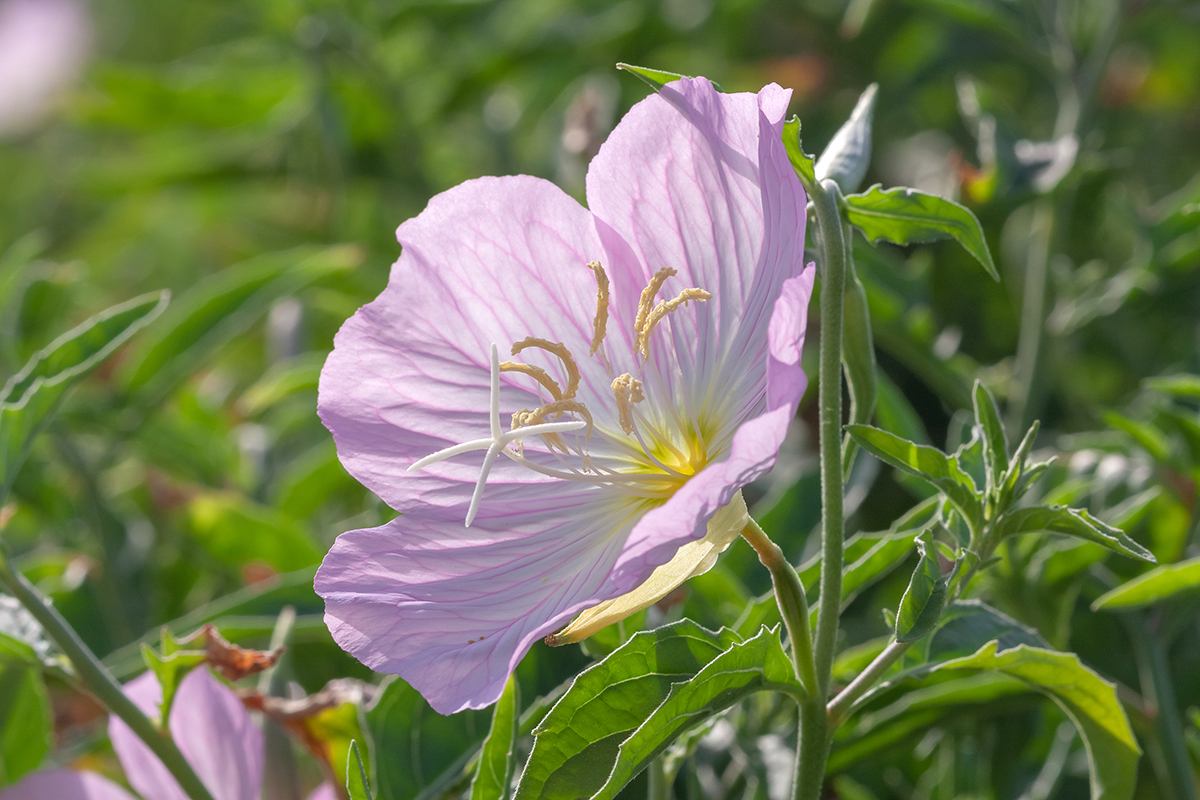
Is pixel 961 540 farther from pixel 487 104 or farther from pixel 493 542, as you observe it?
pixel 487 104

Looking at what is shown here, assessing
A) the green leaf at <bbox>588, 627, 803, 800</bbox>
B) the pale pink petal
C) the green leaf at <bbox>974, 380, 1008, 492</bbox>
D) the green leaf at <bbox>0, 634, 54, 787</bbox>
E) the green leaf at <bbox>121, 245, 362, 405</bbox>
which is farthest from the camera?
the green leaf at <bbox>121, 245, 362, 405</bbox>

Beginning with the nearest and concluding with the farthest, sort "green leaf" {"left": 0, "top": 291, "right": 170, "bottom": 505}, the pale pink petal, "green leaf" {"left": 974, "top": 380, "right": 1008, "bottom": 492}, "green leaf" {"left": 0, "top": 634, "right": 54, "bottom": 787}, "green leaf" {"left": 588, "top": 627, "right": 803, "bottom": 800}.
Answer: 1. "green leaf" {"left": 588, "top": 627, "right": 803, "bottom": 800}
2. "green leaf" {"left": 974, "top": 380, "right": 1008, "bottom": 492}
3. "green leaf" {"left": 0, "top": 291, "right": 170, "bottom": 505}
4. the pale pink petal
5. "green leaf" {"left": 0, "top": 634, "right": 54, "bottom": 787}

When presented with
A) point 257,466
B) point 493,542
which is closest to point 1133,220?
point 493,542

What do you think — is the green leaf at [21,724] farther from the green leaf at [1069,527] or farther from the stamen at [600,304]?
the green leaf at [1069,527]

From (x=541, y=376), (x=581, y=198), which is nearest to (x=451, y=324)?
(x=541, y=376)

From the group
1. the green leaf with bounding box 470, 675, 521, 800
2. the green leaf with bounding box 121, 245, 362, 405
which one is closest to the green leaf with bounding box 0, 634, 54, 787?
the green leaf with bounding box 121, 245, 362, 405

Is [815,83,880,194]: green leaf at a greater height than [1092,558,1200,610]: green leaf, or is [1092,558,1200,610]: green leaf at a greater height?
[815,83,880,194]: green leaf

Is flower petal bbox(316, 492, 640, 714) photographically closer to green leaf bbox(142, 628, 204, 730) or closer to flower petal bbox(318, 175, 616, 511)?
flower petal bbox(318, 175, 616, 511)
